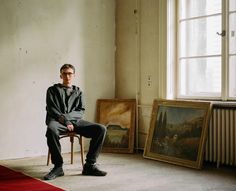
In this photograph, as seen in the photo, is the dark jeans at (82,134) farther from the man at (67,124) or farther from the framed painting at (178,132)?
the framed painting at (178,132)

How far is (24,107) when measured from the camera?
4.95m

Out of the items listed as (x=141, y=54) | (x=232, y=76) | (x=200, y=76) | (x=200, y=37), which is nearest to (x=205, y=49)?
(x=200, y=37)

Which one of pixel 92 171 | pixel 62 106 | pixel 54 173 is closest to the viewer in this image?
pixel 54 173

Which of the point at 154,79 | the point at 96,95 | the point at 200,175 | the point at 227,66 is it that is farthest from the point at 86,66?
the point at 200,175

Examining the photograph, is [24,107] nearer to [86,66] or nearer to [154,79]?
[86,66]

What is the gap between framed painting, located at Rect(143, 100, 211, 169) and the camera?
175 inches

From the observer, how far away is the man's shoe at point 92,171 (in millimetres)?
3996

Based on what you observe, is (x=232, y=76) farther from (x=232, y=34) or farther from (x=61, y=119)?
(x=61, y=119)

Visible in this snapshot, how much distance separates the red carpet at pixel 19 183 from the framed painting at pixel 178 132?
5.65ft

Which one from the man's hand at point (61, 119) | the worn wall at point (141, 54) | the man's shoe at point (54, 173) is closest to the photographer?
the man's shoe at point (54, 173)

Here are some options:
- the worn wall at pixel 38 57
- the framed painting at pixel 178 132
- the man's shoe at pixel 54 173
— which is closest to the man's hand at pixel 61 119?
the man's shoe at pixel 54 173

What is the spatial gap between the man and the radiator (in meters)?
1.29

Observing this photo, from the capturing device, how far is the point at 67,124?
13.6 ft

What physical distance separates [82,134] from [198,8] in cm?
224
